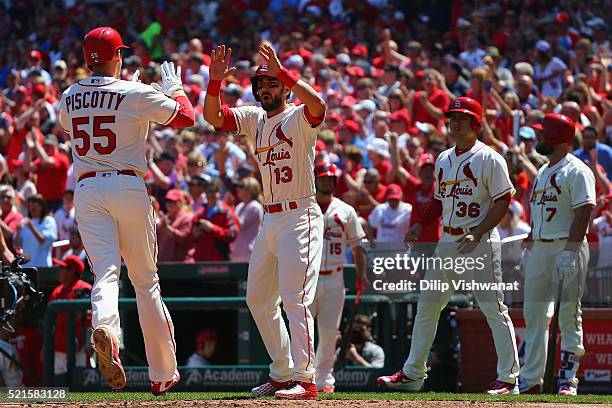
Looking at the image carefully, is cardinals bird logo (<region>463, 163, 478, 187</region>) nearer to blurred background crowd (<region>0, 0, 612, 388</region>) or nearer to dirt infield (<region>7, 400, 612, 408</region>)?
dirt infield (<region>7, 400, 612, 408</region>)

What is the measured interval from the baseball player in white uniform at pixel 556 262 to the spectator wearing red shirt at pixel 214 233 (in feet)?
13.4

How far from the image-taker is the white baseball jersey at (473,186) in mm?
9188

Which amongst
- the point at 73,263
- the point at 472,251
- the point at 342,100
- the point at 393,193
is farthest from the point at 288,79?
the point at 342,100

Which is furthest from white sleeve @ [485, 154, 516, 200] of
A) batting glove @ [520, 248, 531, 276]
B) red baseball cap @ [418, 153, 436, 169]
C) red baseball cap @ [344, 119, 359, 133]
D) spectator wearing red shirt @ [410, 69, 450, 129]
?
spectator wearing red shirt @ [410, 69, 450, 129]

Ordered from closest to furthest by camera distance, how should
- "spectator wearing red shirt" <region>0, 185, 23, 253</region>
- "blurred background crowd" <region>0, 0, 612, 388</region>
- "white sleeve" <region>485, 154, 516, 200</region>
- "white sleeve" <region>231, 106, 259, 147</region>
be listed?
"white sleeve" <region>231, 106, 259, 147</region>, "white sleeve" <region>485, 154, 516, 200</region>, "blurred background crowd" <region>0, 0, 612, 388</region>, "spectator wearing red shirt" <region>0, 185, 23, 253</region>

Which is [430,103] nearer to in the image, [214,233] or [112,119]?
[214,233]

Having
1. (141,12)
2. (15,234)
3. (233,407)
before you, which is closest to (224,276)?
(15,234)

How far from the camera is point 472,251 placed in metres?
9.17

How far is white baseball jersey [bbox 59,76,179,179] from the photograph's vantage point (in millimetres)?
7742

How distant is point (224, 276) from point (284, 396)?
4011 mm

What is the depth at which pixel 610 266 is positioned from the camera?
36.4 ft

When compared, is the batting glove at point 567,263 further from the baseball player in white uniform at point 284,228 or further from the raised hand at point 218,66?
the raised hand at point 218,66

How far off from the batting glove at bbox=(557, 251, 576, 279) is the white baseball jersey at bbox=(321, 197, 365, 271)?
232 cm

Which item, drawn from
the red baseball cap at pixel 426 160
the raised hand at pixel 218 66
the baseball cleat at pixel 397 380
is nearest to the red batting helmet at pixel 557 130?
the baseball cleat at pixel 397 380
